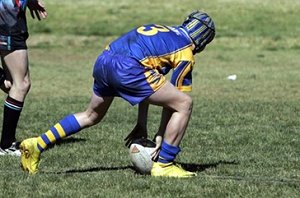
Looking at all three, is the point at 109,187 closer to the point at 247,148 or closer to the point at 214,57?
the point at 247,148

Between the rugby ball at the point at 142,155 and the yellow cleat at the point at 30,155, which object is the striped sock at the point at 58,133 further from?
the rugby ball at the point at 142,155

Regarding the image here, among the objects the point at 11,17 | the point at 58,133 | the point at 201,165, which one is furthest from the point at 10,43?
the point at 201,165

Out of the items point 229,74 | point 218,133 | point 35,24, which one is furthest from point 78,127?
point 35,24

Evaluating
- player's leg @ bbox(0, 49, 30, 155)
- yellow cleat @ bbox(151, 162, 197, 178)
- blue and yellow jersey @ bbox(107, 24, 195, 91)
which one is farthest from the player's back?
player's leg @ bbox(0, 49, 30, 155)

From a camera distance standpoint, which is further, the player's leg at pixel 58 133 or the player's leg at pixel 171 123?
the player's leg at pixel 58 133

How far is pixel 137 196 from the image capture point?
5746 millimetres

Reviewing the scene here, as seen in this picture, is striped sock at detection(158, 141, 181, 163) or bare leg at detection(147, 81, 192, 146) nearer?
bare leg at detection(147, 81, 192, 146)

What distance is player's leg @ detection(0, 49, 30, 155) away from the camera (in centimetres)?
788

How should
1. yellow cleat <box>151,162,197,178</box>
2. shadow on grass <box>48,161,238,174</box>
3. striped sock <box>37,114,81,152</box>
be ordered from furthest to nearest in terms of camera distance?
shadow on grass <box>48,161,238,174</box> < striped sock <box>37,114,81,152</box> < yellow cleat <box>151,162,197,178</box>

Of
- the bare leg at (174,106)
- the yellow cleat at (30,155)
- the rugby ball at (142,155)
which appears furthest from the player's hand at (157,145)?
the yellow cleat at (30,155)

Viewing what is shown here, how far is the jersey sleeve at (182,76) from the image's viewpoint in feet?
21.0

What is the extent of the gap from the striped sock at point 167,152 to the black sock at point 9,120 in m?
2.13

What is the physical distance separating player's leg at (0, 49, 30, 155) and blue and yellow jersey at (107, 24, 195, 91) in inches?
64.3

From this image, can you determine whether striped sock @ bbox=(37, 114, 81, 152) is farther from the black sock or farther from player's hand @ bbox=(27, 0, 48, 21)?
player's hand @ bbox=(27, 0, 48, 21)
